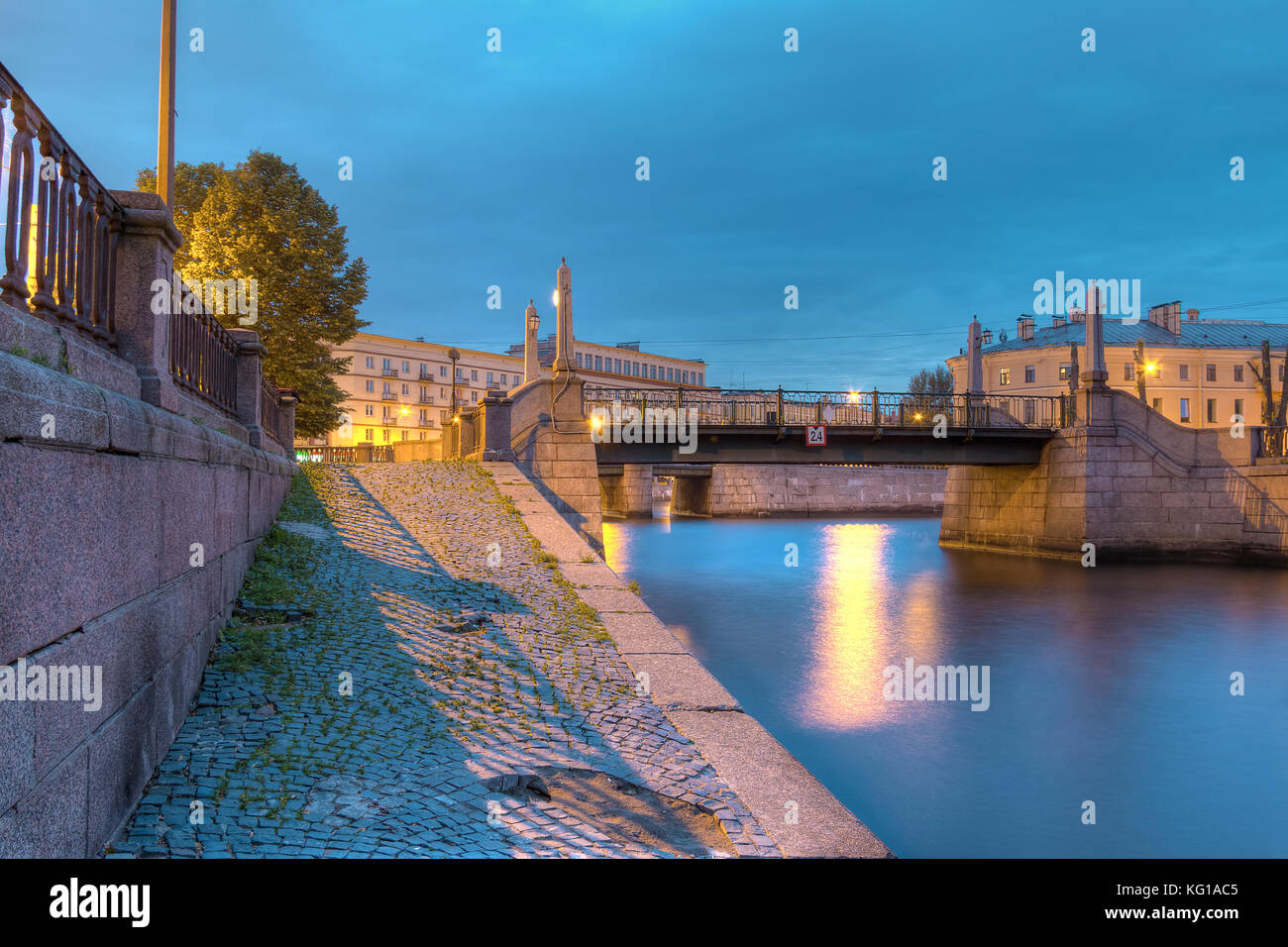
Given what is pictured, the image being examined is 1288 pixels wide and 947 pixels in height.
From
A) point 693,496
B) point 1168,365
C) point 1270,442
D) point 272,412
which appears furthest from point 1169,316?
point 272,412

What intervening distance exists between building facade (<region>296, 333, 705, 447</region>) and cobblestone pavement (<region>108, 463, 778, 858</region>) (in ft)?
218

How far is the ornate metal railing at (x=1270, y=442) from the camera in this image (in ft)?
86.6

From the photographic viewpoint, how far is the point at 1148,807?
8430mm

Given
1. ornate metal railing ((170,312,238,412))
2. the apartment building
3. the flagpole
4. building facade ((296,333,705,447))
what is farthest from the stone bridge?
the apartment building

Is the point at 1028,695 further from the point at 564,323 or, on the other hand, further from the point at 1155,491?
the point at 1155,491

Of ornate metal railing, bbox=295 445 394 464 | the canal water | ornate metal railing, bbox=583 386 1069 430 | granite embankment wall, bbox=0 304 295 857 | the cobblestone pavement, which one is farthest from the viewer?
ornate metal railing, bbox=295 445 394 464

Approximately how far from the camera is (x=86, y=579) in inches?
138

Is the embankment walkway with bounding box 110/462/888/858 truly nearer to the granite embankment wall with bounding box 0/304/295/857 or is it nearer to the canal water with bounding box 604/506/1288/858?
the granite embankment wall with bounding box 0/304/295/857

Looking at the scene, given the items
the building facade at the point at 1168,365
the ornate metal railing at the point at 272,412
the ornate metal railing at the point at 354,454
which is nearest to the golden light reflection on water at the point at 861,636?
the ornate metal railing at the point at 272,412

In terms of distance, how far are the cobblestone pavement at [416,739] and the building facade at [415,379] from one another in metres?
66.6

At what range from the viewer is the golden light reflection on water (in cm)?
1180

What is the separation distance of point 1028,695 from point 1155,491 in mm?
19293

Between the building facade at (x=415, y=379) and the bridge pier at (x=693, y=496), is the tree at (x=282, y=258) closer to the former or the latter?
the bridge pier at (x=693, y=496)

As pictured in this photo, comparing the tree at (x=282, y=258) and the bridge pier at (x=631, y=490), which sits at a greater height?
the tree at (x=282, y=258)
